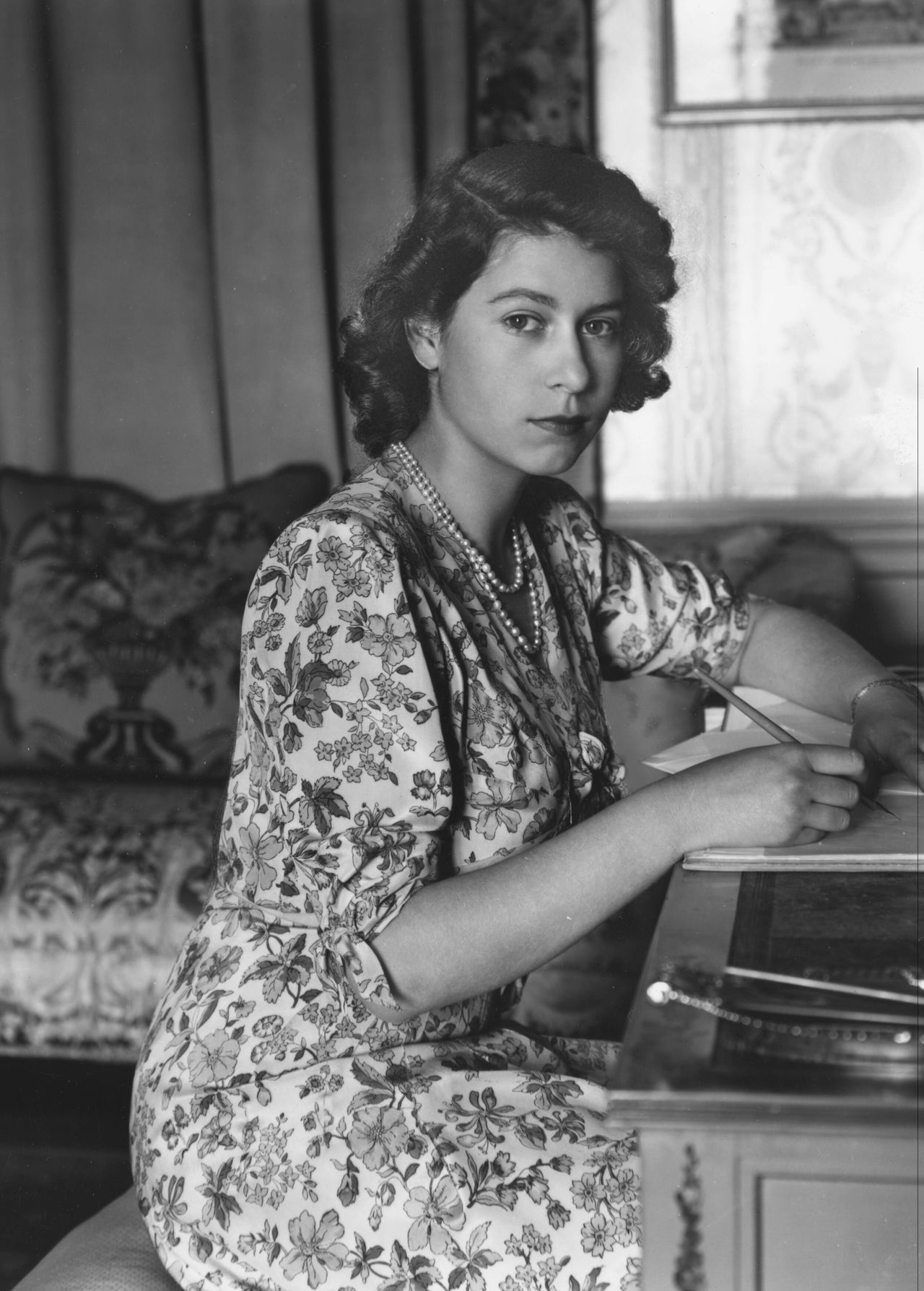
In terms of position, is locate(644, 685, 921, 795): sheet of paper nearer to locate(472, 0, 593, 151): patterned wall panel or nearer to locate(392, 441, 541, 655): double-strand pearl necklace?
locate(392, 441, 541, 655): double-strand pearl necklace

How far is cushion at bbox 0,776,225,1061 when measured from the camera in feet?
6.32

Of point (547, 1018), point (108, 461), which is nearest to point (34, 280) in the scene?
point (108, 461)

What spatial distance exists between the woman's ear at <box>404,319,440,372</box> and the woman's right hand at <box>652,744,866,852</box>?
49cm

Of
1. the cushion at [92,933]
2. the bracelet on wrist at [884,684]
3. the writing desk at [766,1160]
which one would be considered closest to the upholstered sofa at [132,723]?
the cushion at [92,933]

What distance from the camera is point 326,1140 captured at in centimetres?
90

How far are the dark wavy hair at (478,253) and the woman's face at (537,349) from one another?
0.02m

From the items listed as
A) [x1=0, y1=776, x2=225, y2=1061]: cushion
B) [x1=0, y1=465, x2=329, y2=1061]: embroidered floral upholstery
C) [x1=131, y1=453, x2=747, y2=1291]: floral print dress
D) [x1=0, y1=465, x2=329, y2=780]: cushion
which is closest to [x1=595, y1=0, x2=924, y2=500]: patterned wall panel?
[x1=0, y1=465, x2=329, y2=1061]: embroidered floral upholstery

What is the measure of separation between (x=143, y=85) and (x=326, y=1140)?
258 cm

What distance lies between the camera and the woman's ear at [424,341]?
1225mm

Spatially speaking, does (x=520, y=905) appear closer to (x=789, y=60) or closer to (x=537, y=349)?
(x=537, y=349)

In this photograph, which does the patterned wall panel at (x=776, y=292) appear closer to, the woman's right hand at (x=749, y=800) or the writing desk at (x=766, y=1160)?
the woman's right hand at (x=749, y=800)

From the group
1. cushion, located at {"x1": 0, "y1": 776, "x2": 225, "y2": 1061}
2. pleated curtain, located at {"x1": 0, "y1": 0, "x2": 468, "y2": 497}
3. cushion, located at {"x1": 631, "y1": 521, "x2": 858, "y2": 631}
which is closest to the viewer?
cushion, located at {"x1": 0, "y1": 776, "x2": 225, "y2": 1061}

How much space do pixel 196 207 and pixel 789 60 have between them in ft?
4.15

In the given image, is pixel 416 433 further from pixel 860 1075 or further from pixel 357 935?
pixel 860 1075
